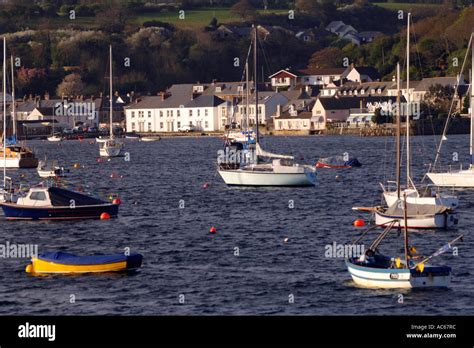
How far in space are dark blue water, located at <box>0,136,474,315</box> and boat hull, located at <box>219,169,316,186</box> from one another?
0.57 meters

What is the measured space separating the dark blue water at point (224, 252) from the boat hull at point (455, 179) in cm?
173

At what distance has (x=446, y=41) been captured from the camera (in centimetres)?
18562

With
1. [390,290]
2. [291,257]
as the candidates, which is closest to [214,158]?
[291,257]

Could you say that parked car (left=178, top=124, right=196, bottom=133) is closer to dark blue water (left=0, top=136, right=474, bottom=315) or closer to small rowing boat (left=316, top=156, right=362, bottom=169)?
small rowing boat (left=316, top=156, right=362, bottom=169)

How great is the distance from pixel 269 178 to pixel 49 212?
62.7 feet

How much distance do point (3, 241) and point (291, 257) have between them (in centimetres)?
1113

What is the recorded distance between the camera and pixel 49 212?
48281 mm

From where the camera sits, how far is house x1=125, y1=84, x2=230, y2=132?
171 m

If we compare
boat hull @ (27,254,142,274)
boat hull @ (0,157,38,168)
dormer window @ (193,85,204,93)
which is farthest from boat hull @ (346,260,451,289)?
dormer window @ (193,85,204,93)

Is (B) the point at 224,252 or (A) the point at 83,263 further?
(B) the point at 224,252

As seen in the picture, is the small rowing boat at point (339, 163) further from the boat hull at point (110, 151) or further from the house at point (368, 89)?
the house at point (368, 89)

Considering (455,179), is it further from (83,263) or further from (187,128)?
(187,128)

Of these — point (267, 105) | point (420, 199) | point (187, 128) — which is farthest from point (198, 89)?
point (420, 199)
